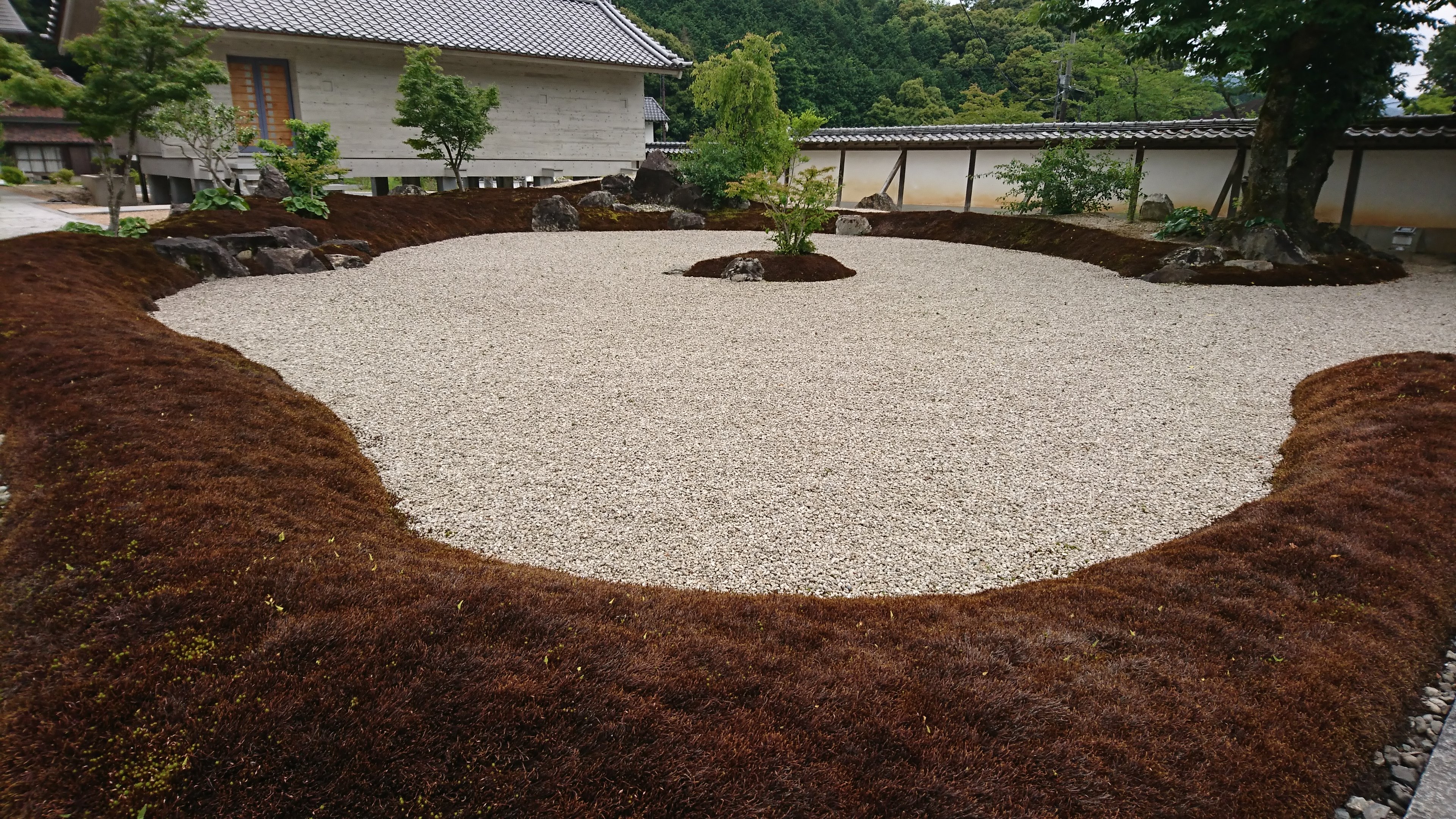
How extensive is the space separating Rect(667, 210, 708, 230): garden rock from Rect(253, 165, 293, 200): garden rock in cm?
790

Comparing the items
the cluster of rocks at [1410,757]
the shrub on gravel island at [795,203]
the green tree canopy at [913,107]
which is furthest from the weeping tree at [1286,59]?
the green tree canopy at [913,107]

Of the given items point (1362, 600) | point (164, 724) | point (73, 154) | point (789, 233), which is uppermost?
point (73, 154)

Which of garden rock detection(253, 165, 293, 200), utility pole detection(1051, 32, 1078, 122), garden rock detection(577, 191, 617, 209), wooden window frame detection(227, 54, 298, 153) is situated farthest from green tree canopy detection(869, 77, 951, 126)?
garden rock detection(253, 165, 293, 200)

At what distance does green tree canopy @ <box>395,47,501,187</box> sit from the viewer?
53.3 ft

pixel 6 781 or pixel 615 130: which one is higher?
pixel 615 130

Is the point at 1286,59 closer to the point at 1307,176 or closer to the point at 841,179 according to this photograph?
the point at 1307,176

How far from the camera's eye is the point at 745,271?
1155 cm

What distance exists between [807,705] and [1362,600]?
250 cm

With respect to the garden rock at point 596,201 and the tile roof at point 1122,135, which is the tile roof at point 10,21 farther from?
the tile roof at point 1122,135

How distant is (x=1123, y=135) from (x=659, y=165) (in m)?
11.0

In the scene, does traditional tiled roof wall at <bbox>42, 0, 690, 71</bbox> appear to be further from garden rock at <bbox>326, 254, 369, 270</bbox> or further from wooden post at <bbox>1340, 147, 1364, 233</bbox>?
wooden post at <bbox>1340, 147, 1364, 233</bbox>

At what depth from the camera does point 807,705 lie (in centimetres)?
222

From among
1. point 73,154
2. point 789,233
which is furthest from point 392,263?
point 73,154

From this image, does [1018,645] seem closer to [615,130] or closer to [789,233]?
[789,233]
